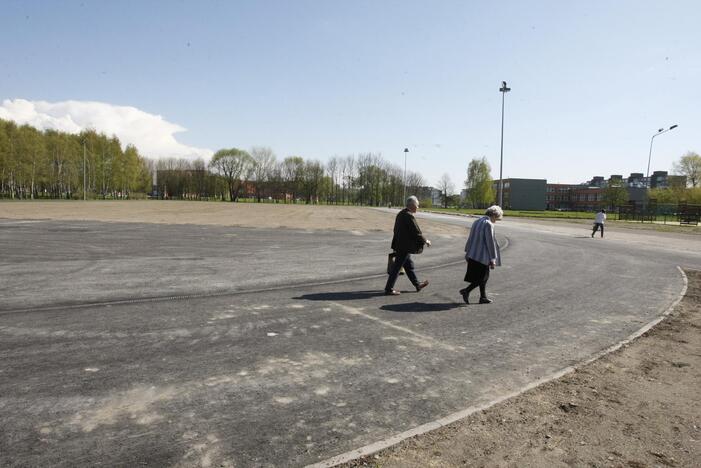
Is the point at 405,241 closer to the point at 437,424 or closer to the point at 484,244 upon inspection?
the point at 484,244

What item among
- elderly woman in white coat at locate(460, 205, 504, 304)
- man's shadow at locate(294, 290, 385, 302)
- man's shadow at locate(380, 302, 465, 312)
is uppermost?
elderly woman in white coat at locate(460, 205, 504, 304)

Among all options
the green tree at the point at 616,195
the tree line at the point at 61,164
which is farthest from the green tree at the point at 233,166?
the green tree at the point at 616,195

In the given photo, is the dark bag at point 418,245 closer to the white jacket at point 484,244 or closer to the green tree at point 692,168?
the white jacket at point 484,244

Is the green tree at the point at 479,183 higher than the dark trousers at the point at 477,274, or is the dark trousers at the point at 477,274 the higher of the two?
the green tree at the point at 479,183

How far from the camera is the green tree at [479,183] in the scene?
9656 centimetres

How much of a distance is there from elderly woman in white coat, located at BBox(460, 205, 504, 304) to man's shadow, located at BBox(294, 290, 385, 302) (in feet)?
5.54

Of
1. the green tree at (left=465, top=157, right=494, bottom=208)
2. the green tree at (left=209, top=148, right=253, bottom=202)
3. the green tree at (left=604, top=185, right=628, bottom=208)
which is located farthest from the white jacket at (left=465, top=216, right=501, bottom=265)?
the green tree at (left=209, top=148, right=253, bottom=202)

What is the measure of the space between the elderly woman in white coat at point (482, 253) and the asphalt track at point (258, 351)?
46 centimetres

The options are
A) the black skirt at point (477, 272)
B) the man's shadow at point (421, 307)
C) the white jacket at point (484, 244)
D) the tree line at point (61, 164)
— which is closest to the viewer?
the man's shadow at point (421, 307)

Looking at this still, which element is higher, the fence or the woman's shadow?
the fence

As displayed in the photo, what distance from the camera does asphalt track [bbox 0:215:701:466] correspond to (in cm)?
298

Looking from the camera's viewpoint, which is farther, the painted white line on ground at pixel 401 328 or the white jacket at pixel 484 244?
the white jacket at pixel 484 244

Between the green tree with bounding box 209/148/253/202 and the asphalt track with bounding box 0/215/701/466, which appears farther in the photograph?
the green tree with bounding box 209/148/253/202

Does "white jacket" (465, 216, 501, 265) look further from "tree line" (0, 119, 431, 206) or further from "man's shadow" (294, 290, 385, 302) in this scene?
"tree line" (0, 119, 431, 206)
